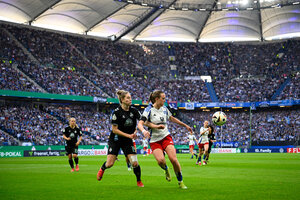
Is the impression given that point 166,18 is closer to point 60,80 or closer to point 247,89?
point 247,89

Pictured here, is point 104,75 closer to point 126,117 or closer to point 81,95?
point 81,95

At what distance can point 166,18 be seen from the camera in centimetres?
6438

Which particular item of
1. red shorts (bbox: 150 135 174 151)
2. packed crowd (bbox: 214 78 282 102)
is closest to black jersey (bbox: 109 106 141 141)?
red shorts (bbox: 150 135 174 151)

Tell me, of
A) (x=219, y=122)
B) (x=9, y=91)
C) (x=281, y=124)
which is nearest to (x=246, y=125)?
(x=281, y=124)

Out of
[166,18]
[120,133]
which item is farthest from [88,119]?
[120,133]

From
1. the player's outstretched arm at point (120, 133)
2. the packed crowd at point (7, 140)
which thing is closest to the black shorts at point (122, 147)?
the player's outstretched arm at point (120, 133)

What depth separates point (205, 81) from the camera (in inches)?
2869

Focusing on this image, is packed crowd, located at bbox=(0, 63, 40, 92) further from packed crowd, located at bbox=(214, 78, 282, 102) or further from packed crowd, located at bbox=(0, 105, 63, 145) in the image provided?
packed crowd, located at bbox=(214, 78, 282, 102)

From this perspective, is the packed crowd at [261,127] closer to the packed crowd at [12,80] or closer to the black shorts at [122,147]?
the packed crowd at [12,80]

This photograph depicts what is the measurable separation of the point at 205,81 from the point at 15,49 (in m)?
36.1

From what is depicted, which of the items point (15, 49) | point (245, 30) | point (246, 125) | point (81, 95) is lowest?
point (246, 125)

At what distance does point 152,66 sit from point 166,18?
11.7 meters

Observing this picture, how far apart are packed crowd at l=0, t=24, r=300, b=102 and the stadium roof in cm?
207

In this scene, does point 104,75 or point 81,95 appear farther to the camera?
Answer: point 104,75
